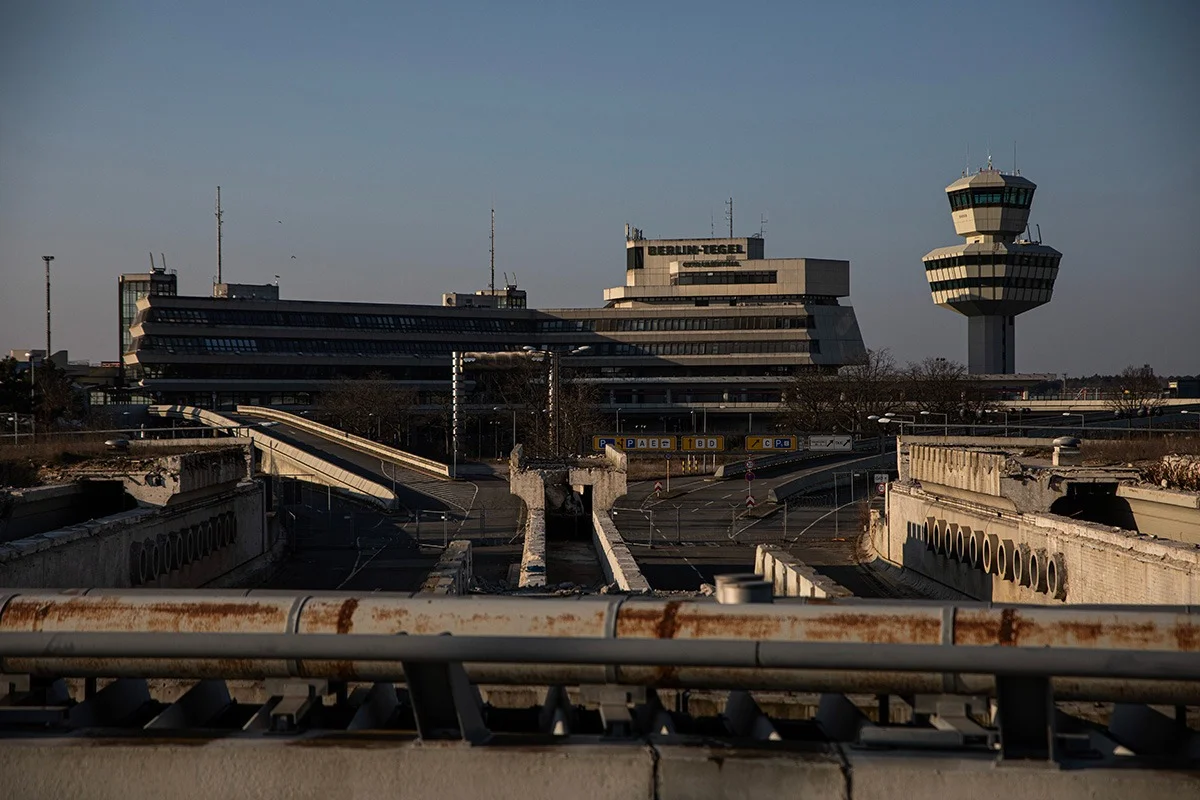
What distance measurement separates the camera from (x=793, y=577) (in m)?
26.3

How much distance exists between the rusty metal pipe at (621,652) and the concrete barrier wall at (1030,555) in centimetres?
1562

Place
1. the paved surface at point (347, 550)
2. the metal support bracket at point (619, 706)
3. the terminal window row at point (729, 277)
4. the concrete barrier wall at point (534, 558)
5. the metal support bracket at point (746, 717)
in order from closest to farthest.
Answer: the metal support bracket at point (619, 706)
the metal support bracket at point (746, 717)
the concrete barrier wall at point (534, 558)
the paved surface at point (347, 550)
the terminal window row at point (729, 277)

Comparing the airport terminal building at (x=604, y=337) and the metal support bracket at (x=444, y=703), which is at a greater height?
the airport terminal building at (x=604, y=337)

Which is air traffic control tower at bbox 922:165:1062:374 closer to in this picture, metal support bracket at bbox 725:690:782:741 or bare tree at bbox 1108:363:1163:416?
bare tree at bbox 1108:363:1163:416

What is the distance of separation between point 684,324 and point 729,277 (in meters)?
7.31

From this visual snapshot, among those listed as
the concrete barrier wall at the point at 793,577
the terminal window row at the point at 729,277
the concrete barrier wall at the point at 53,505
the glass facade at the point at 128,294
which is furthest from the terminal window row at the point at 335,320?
the concrete barrier wall at the point at 793,577

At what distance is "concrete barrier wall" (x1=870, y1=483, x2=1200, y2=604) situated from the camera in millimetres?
20625

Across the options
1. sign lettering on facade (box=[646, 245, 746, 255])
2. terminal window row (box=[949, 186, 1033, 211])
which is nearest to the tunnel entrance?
sign lettering on facade (box=[646, 245, 746, 255])

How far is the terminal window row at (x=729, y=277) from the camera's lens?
128500 millimetres

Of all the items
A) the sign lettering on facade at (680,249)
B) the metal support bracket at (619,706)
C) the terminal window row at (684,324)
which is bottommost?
the metal support bracket at (619,706)

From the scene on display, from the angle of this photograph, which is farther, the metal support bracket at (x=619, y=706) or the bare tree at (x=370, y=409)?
the bare tree at (x=370, y=409)

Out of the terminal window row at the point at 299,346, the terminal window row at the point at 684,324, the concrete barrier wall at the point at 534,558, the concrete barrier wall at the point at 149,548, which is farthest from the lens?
the terminal window row at the point at 684,324

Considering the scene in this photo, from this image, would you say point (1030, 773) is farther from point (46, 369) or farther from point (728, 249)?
point (728, 249)

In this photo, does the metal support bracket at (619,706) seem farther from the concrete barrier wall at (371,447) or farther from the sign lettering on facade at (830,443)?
the sign lettering on facade at (830,443)
